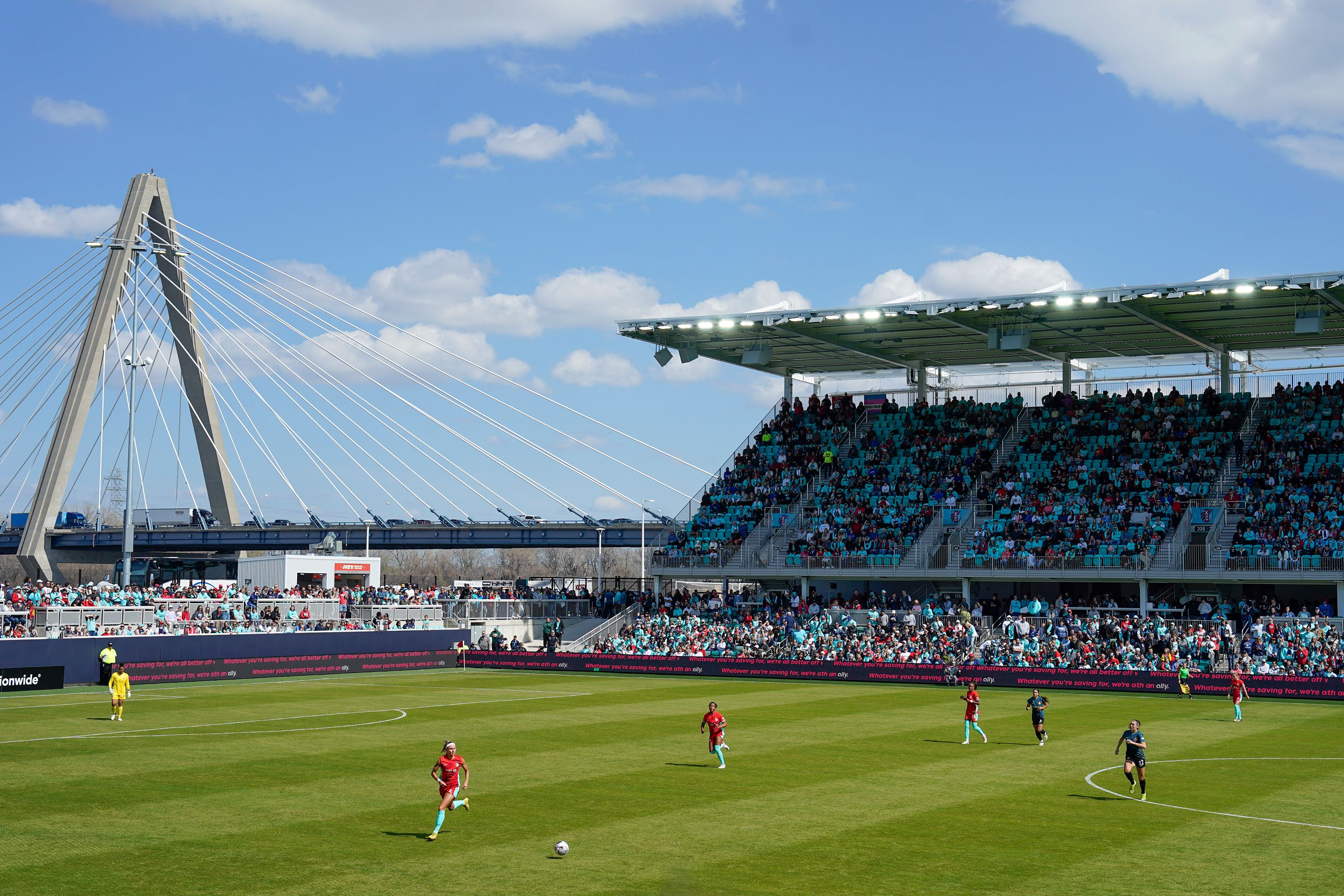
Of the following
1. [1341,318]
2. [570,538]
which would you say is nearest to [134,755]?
[1341,318]

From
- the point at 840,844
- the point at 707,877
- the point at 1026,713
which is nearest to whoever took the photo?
the point at 707,877

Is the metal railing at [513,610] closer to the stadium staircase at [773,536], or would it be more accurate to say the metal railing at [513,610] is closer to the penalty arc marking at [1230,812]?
the stadium staircase at [773,536]

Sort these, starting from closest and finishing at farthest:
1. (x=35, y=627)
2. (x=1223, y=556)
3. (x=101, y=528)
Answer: (x=35, y=627) < (x=1223, y=556) < (x=101, y=528)

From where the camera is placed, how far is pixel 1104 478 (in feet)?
193

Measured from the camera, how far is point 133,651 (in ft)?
163

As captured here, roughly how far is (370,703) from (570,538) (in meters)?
52.3

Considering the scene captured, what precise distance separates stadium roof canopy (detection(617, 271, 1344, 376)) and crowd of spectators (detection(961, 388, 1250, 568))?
3093 millimetres

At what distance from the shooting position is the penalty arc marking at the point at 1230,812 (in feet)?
68.8

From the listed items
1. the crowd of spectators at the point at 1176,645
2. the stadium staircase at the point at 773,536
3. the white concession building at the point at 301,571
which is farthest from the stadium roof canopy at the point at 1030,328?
the white concession building at the point at 301,571

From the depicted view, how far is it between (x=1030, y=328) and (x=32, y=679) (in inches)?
1665

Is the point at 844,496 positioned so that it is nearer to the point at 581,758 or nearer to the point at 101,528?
the point at 581,758

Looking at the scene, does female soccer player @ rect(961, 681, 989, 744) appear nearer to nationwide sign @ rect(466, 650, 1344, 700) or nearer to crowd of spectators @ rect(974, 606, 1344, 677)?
nationwide sign @ rect(466, 650, 1344, 700)

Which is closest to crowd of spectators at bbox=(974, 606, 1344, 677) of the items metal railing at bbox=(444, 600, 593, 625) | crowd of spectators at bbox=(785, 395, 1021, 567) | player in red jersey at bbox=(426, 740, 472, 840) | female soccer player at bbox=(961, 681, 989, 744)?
crowd of spectators at bbox=(785, 395, 1021, 567)

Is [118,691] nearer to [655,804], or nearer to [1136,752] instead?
[655,804]
